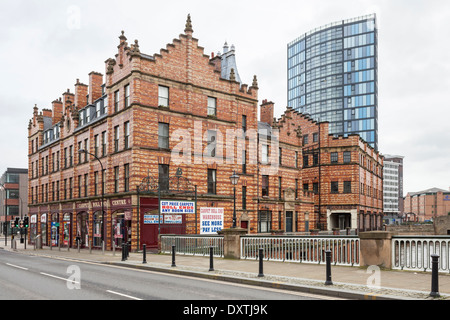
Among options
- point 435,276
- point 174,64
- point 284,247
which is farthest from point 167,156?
point 435,276

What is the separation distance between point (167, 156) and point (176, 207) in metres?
5.45

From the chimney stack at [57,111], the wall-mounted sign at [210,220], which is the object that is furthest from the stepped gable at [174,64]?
the chimney stack at [57,111]

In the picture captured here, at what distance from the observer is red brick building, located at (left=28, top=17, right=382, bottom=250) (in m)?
31.8

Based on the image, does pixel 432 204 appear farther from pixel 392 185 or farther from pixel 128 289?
pixel 128 289

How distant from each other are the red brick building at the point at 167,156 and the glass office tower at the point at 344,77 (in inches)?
2936

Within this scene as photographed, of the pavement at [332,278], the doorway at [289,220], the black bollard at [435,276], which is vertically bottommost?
the doorway at [289,220]

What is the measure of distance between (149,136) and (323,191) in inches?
1231

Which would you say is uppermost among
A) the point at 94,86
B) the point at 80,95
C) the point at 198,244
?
the point at 94,86

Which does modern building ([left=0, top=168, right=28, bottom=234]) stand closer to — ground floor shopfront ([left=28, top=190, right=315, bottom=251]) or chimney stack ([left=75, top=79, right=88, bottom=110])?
ground floor shopfront ([left=28, top=190, right=315, bottom=251])

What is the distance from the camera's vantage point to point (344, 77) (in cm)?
12294

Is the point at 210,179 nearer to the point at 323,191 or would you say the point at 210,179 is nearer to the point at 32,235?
the point at 323,191

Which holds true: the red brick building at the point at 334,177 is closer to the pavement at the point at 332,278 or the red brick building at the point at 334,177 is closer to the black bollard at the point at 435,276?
the pavement at the point at 332,278

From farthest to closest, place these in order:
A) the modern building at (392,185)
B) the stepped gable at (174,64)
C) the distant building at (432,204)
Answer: the modern building at (392,185) < the distant building at (432,204) < the stepped gable at (174,64)

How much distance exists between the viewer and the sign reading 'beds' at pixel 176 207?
28469 mm
